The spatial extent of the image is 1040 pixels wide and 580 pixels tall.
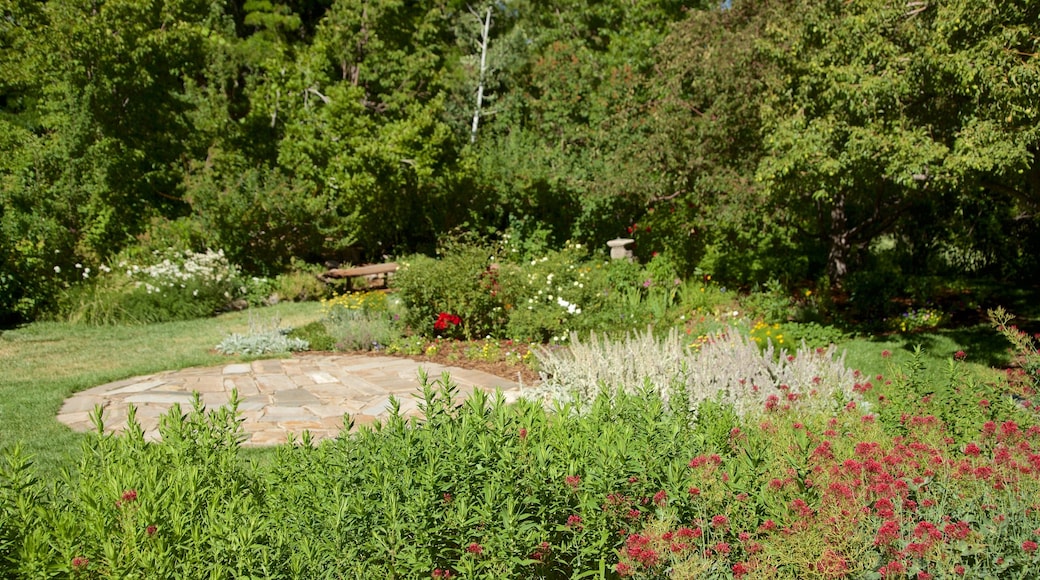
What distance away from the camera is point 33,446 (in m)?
4.60

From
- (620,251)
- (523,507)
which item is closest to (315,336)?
(620,251)

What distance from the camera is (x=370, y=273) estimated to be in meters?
12.3

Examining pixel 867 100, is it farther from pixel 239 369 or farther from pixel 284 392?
pixel 239 369

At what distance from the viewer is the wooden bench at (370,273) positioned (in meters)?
12.2

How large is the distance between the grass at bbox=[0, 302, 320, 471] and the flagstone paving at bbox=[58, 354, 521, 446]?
0.21 m

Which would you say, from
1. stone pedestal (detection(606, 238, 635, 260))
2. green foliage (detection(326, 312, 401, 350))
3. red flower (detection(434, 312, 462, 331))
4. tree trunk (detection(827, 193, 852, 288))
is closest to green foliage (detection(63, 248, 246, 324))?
green foliage (detection(326, 312, 401, 350))

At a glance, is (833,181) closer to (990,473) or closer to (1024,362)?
(1024,362)

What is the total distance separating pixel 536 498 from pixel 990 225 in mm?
10781

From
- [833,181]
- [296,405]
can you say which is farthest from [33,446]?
[833,181]

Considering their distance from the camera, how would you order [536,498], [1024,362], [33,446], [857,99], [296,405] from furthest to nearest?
[857,99] < [296,405] < [33,446] < [1024,362] < [536,498]

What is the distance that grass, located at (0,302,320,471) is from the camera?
16.1ft

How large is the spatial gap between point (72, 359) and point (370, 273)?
5349mm

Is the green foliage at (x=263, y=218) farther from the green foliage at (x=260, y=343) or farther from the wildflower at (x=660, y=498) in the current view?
the wildflower at (x=660, y=498)

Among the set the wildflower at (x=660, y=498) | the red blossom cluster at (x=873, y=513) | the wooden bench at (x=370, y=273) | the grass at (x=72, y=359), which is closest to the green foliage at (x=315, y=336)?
the grass at (x=72, y=359)
